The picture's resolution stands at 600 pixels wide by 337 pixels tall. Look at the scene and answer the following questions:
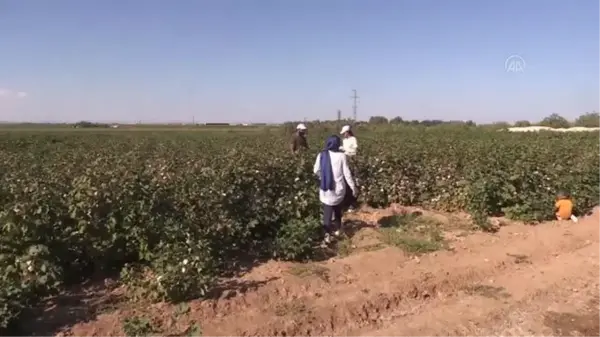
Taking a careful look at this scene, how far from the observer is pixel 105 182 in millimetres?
5801

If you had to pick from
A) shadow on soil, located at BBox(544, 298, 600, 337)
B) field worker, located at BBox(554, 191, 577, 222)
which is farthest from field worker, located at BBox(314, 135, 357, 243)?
field worker, located at BBox(554, 191, 577, 222)

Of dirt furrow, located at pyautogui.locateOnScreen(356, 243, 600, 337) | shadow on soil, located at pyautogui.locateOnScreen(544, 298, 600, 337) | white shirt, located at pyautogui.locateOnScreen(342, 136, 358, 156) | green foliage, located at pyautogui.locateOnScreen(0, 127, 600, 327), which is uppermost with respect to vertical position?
white shirt, located at pyautogui.locateOnScreen(342, 136, 358, 156)

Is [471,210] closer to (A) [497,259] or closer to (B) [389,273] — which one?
(A) [497,259]

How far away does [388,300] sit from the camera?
5.52 metres

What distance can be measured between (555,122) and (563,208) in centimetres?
5611

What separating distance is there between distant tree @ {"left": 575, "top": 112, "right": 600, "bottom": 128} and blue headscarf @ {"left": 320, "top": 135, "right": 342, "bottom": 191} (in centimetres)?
5648

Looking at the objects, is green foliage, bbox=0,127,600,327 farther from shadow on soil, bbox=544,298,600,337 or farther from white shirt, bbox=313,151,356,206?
shadow on soil, bbox=544,298,600,337

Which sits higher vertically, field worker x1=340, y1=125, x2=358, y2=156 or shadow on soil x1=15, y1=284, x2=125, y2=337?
field worker x1=340, y1=125, x2=358, y2=156

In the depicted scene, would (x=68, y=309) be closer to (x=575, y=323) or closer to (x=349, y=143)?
(x=575, y=323)

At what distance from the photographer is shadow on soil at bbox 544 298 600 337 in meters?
4.99

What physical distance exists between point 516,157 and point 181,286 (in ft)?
25.7

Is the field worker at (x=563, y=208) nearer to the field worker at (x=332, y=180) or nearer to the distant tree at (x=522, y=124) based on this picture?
the field worker at (x=332, y=180)

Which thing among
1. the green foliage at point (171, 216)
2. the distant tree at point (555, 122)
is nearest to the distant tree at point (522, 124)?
the distant tree at point (555, 122)

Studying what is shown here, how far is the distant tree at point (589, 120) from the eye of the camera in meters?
57.0
